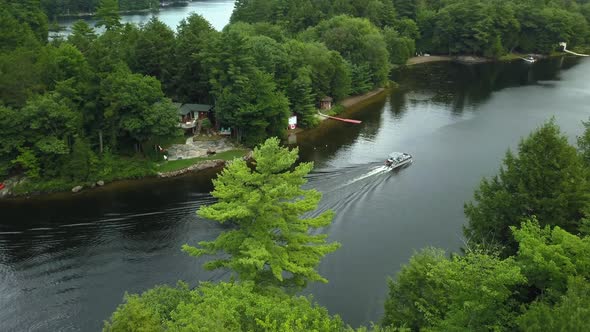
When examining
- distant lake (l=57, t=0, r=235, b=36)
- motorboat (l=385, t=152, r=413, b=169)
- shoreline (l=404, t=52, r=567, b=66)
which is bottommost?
motorboat (l=385, t=152, r=413, b=169)

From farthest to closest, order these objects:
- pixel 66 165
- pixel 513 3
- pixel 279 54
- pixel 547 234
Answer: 1. pixel 513 3
2. pixel 279 54
3. pixel 66 165
4. pixel 547 234

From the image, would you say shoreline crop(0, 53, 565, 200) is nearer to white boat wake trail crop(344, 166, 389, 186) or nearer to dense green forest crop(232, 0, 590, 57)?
dense green forest crop(232, 0, 590, 57)

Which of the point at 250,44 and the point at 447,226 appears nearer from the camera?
the point at 447,226

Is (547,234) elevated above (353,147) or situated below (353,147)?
above

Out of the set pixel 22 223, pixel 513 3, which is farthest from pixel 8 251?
pixel 513 3

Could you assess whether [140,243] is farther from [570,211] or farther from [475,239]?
[570,211]

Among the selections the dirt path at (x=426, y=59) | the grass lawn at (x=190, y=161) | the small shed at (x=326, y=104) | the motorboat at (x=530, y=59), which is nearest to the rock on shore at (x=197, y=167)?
the grass lawn at (x=190, y=161)

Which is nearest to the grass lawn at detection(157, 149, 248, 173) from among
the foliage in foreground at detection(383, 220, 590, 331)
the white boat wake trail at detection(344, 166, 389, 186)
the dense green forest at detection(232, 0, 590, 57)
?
the white boat wake trail at detection(344, 166, 389, 186)

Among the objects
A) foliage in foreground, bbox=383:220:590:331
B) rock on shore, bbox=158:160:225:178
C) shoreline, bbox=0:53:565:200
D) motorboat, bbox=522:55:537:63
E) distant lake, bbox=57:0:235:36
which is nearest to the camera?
foliage in foreground, bbox=383:220:590:331
